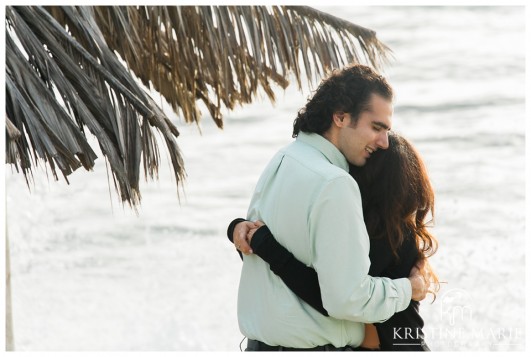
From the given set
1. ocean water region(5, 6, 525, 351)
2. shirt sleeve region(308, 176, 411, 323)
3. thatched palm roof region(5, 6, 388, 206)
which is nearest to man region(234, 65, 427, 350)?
shirt sleeve region(308, 176, 411, 323)

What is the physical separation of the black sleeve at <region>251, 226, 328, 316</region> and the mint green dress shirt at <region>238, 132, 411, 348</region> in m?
0.03

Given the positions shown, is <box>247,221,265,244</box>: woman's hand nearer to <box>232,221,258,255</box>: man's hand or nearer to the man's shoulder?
<box>232,221,258,255</box>: man's hand

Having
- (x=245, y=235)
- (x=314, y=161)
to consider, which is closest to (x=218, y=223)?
(x=245, y=235)

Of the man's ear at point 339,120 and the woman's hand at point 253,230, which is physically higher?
the man's ear at point 339,120

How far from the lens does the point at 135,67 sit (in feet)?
17.9

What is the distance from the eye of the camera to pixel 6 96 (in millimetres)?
3830

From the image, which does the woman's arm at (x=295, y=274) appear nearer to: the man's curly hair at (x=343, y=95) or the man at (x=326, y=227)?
the man at (x=326, y=227)

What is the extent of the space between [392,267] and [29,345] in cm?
1040

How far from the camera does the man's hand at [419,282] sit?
9.80 feet

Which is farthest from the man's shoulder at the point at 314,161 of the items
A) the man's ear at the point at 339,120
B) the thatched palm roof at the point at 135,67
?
the thatched palm roof at the point at 135,67

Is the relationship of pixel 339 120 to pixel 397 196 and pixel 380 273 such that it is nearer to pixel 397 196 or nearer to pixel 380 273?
pixel 397 196

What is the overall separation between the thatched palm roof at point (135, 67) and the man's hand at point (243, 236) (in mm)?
946
